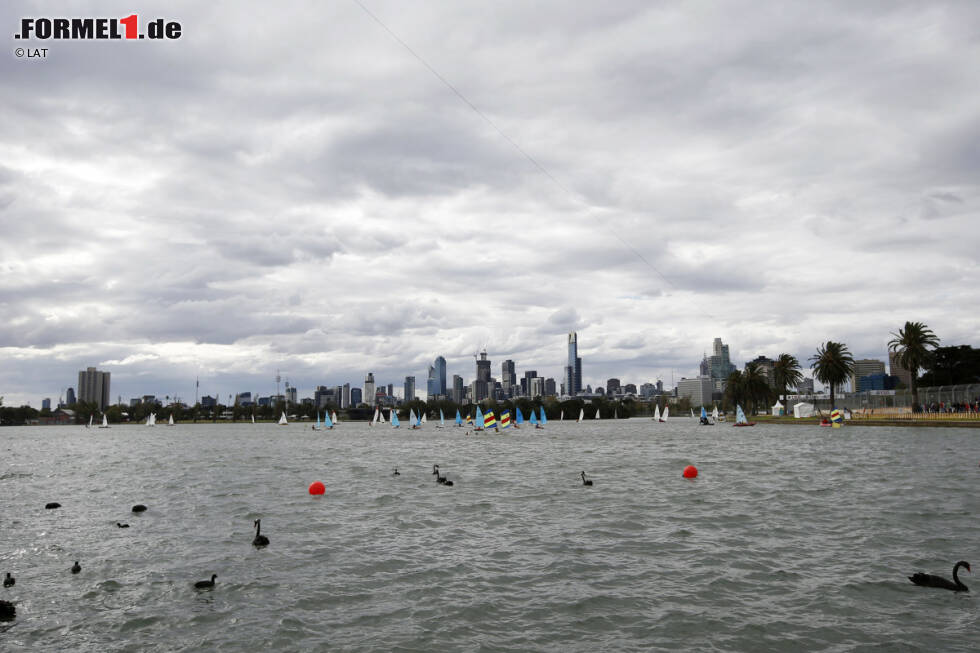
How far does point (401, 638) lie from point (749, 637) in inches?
305

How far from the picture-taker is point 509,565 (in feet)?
70.2

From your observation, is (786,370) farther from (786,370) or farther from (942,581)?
(942,581)

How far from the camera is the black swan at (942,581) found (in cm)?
1741

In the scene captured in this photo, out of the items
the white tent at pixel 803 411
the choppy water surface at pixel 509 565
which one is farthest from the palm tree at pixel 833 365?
the choppy water surface at pixel 509 565

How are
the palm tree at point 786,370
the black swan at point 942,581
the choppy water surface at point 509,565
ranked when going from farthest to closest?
the palm tree at point 786,370 < the black swan at point 942,581 < the choppy water surface at point 509,565

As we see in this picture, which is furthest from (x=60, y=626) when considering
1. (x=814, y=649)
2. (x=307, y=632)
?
(x=814, y=649)

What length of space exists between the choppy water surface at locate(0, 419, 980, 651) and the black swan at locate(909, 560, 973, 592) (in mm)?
269

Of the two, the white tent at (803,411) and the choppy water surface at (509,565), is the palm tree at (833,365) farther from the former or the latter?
the choppy water surface at (509,565)

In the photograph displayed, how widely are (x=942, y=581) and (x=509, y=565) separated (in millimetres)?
12078

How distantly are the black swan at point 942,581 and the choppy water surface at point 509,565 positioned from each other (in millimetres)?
269

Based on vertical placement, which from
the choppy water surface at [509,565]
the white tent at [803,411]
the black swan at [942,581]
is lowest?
the white tent at [803,411]

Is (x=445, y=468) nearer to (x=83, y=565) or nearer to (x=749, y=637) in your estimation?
(x=83, y=565)

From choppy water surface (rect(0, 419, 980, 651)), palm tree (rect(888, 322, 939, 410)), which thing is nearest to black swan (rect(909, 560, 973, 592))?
choppy water surface (rect(0, 419, 980, 651))

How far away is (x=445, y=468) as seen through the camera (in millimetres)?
57969
